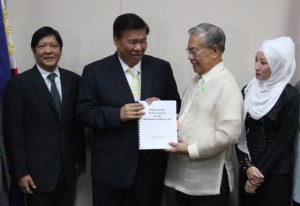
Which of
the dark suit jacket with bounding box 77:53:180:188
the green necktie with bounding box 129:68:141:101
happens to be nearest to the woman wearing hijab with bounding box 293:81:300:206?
the dark suit jacket with bounding box 77:53:180:188

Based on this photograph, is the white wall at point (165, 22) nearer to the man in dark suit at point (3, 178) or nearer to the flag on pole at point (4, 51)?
the flag on pole at point (4, 51)

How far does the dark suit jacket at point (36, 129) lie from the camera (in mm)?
1905

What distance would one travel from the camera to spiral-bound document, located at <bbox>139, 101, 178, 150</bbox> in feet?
5.95

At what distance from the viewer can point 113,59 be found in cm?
197

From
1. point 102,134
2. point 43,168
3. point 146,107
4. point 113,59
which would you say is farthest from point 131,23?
point 43,168

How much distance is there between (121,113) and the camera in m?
1.83

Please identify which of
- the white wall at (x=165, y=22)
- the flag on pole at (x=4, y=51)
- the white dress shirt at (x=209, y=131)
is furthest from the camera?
the white wall at (x=165, y=22)

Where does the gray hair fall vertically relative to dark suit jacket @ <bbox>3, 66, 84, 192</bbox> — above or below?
above

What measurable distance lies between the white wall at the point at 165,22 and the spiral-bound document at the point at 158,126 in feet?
2.27

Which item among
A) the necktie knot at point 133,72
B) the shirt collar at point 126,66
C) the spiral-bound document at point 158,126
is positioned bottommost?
the spiral-bound document at point 158,126

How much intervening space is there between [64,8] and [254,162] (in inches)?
62.8

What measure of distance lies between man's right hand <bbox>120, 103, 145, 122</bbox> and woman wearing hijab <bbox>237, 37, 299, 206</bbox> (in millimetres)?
588

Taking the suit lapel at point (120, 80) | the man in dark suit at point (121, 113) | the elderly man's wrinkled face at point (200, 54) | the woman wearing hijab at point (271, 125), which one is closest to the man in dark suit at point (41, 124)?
the man in dark suit at point (121, 113)

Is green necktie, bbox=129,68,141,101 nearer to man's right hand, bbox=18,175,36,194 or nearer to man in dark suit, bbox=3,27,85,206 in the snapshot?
man in dark suit, bbox=3,27,85,206
